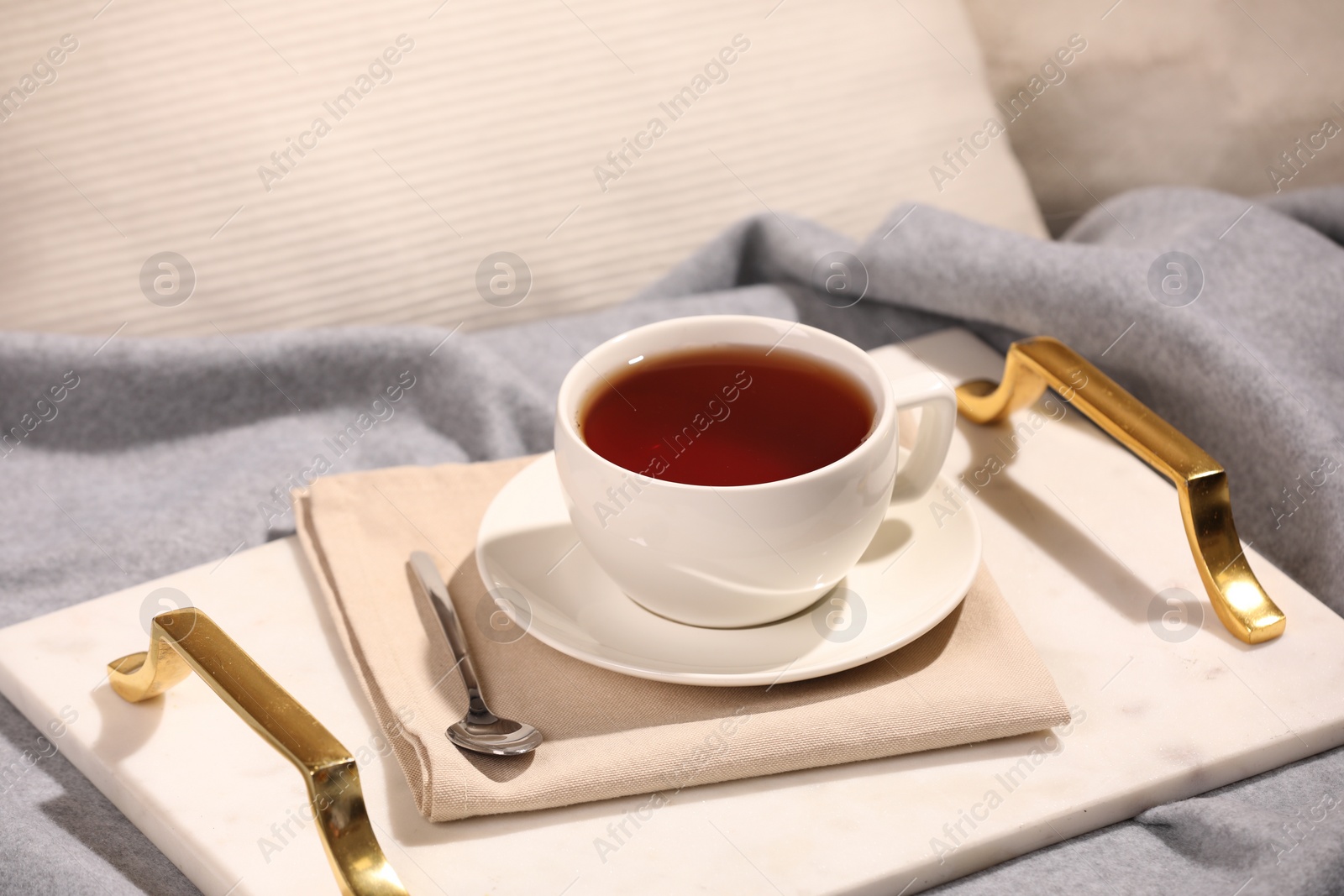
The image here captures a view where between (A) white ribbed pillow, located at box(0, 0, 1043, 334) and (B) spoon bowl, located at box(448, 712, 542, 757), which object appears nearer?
(B) spoon bowl, located at box(448, 712, 542, 757)

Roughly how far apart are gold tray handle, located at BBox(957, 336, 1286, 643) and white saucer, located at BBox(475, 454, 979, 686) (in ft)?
0.34

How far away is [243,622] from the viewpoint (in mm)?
501

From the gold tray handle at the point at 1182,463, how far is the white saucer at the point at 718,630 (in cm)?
10

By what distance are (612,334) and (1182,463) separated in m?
0.39

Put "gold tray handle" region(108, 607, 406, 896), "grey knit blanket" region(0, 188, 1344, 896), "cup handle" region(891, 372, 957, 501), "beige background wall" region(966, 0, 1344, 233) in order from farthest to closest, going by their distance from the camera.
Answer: "beige background wall" region(966, 0, 1344, 233) < "grey knit blanket" region(0, 188, 1344, 896) < "cup handle" region(891, 372, 957, 501) < "gold tray handle" region(108, 607, 406, 896)

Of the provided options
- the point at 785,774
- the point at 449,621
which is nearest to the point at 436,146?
the point at 449,621

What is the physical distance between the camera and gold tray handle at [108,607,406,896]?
351mm

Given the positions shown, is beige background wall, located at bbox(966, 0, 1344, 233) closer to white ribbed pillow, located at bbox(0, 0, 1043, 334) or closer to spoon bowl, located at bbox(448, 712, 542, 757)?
white ribbed pillow, located at bbox(0, 0, 1043, 334)

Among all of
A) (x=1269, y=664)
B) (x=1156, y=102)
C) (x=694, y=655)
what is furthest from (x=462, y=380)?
(x=1156, y=102)

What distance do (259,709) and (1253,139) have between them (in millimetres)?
993

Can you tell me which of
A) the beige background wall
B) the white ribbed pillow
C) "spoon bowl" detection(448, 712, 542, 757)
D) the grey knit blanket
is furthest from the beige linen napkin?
the beige background wall

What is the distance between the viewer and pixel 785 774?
418 millimetres

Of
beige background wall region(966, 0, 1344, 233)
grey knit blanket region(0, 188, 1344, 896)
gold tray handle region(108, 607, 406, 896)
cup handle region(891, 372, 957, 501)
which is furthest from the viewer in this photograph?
beige background wall region(966, 0, 1344, 233)

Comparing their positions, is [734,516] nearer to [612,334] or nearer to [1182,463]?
[1182,463]
